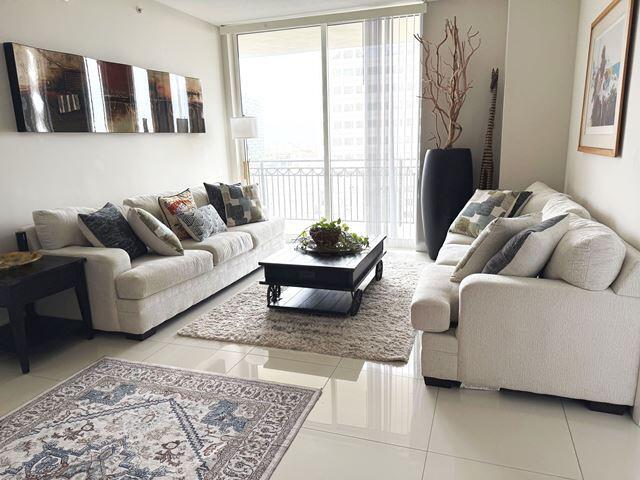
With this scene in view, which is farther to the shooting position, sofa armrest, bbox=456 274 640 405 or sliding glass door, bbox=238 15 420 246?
sliding glass door, bbox=238 15 420 246

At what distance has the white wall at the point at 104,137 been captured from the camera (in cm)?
327

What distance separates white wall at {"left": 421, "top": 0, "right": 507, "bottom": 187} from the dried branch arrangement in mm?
69

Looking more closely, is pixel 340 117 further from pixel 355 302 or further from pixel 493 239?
pixel 493 239

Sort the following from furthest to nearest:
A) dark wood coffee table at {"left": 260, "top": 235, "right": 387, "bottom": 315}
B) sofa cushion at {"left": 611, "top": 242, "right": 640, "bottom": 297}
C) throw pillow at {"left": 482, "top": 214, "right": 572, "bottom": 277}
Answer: dark wood coffee table at {"left": 260, "top": 235, "right": 387, "bottom": 315} < throw pillow at {"left": 482, "top": 214, "right": 572, "bottom": 277} < sofa cushion at {"left": 611, "top": 242, "right": 640, "bottom": 297}

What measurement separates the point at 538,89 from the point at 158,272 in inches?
149

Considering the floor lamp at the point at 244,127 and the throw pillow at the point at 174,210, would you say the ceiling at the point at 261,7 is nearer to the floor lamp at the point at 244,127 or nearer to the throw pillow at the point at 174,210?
the floor lamp at the point at 244,127

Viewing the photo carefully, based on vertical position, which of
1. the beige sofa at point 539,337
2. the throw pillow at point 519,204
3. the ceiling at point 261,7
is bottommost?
the beige sofa at point 539,337

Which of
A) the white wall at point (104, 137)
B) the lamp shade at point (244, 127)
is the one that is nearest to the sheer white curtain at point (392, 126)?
the lamp shade at point (244, 127)

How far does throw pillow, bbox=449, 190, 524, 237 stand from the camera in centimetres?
380

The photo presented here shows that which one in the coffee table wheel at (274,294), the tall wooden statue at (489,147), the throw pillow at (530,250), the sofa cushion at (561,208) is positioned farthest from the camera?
the tall wooden statue at (489,147)

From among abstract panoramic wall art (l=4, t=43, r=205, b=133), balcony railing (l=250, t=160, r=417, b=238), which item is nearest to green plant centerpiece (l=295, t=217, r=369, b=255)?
balcony railing (l=250, t=160, r=417, b=238)

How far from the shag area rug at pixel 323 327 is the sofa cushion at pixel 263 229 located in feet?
2.46

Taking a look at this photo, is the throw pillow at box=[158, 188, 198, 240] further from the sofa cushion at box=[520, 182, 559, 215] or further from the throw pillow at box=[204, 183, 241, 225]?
the sofa cushion at box=[520, 182, 559, 215]

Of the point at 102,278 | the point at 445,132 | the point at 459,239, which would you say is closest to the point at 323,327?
the point at 459,239
